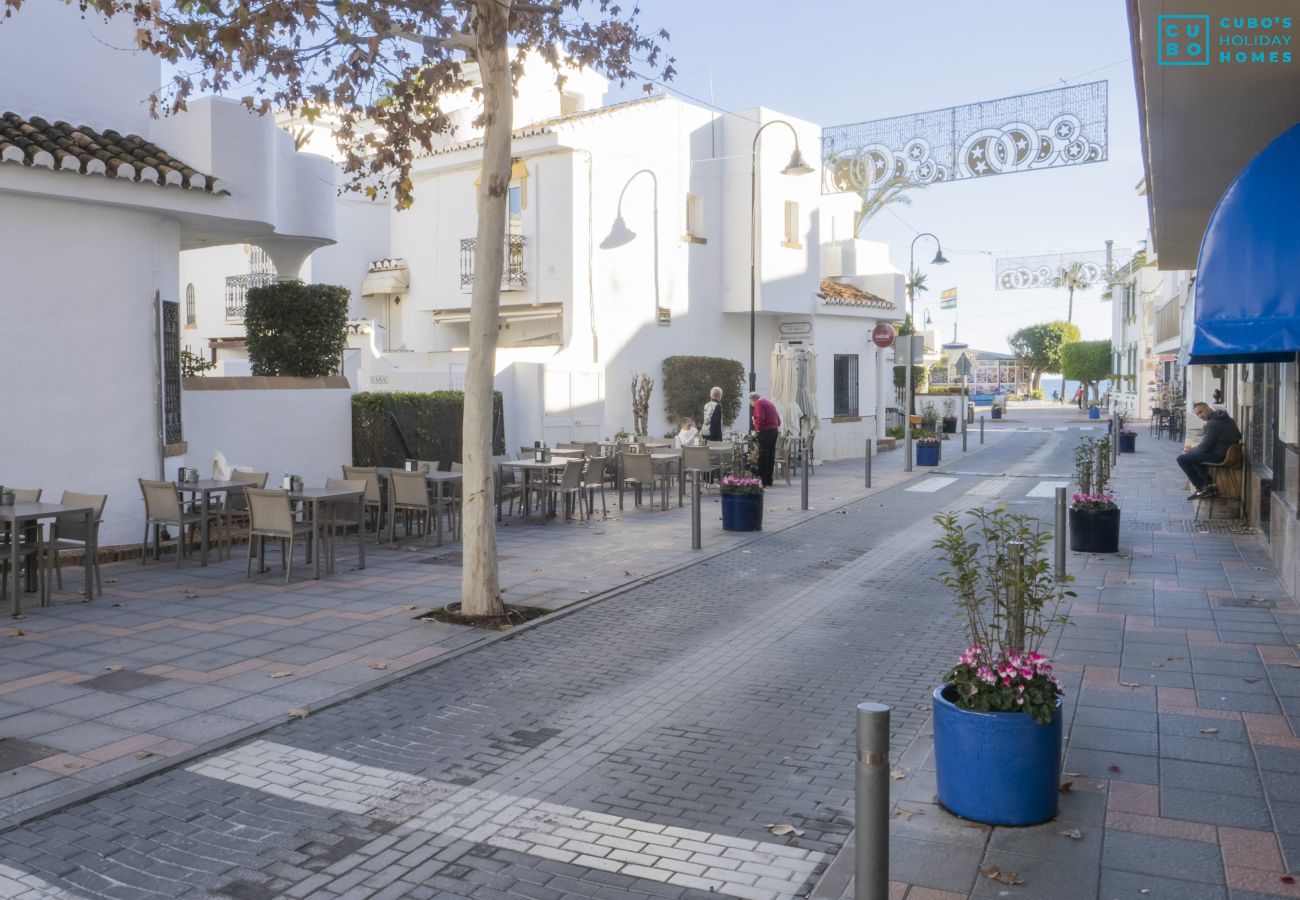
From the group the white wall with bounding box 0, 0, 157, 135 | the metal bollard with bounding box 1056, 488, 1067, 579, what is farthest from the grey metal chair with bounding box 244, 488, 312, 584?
the metal bollard with bounding box 1056, 488, 1067, 579

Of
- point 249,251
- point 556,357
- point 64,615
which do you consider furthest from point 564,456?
point 249,251

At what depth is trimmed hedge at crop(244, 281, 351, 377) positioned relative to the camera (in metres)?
15.0

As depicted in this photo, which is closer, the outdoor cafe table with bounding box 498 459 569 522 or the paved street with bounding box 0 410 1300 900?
the paved street with bounding box 0 410 1300 900

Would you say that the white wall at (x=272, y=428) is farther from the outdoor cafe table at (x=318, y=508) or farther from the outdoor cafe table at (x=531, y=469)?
the outdoor cafe table at (x=318, y=508)

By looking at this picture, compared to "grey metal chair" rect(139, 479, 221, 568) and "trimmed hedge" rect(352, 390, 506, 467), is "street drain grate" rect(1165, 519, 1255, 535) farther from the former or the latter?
"grey metal chair" rect(139, 479, 221, 568)

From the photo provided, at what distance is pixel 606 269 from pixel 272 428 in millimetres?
10235

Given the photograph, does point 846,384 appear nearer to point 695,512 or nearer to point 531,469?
point 531,469

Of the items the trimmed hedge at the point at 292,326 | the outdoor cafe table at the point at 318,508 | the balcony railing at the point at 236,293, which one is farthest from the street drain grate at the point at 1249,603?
the balcony railing at the point at 236,293

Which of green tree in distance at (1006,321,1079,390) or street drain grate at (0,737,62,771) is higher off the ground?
green tree in distance at (1006,321,1079,390)

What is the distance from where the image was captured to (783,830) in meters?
Answer: 4.89

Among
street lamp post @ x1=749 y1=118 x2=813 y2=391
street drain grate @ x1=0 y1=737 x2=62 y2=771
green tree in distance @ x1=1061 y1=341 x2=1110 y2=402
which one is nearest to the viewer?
street drain grate @ x1=0 y1=737 x2=62 y2=771

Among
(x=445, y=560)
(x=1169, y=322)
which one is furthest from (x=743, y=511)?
(x=1169, y=322)

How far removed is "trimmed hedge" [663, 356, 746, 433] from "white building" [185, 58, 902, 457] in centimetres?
22

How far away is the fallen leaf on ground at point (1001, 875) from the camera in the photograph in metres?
4.27
